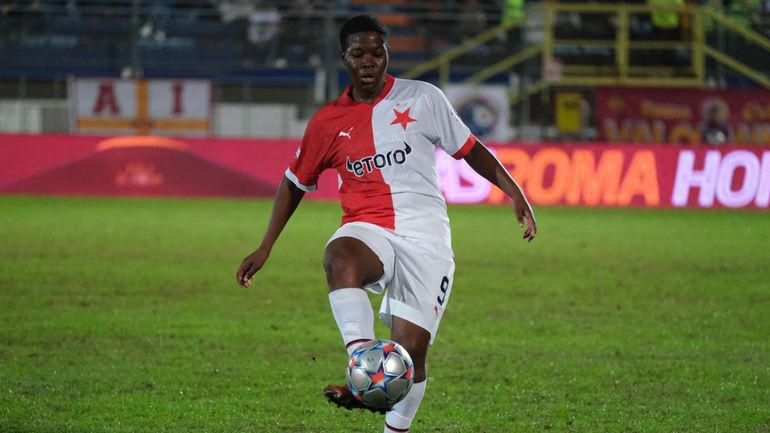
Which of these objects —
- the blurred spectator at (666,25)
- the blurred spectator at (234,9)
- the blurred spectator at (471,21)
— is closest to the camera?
the blurred spectator at (234,9)

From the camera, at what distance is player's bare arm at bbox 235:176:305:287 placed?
18.5ft

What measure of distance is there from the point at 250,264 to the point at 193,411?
144 centimetres

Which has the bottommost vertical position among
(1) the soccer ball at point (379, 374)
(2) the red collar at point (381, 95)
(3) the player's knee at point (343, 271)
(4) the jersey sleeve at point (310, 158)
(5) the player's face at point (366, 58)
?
(1) the soccer ball at point (379, 374)

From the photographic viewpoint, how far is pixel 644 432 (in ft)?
20.7

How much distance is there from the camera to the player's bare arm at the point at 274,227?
18.5 ft

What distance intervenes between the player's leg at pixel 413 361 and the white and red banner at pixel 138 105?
18.2m

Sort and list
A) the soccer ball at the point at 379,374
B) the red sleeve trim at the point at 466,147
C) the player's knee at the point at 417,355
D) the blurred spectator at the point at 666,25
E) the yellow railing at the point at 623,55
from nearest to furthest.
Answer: the soccer ball at the point at 379,374 → the player's knee at the point at 417,355 → the red sleeve trim at the point at 466,147 → the yellow railing at the point at 623,55 → the blurred spectator at the point at 666,25

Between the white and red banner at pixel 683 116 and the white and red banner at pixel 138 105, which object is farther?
the white and red banner at pixel 683 116

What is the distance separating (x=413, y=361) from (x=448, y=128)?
3.54ft

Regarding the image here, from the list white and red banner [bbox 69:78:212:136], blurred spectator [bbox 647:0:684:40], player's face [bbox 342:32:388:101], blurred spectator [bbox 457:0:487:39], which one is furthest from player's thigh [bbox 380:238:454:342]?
blurred spectator [bbox 647:0:684:40]

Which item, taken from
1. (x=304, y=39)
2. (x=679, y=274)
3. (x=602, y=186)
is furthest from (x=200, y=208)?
(x=679, y=274)

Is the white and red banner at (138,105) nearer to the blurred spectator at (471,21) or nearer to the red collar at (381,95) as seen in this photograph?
the blurred spectator at (471,21)

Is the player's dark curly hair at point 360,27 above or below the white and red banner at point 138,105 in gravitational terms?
above

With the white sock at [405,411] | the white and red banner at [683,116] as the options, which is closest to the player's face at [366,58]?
the white sock at [405,411]
